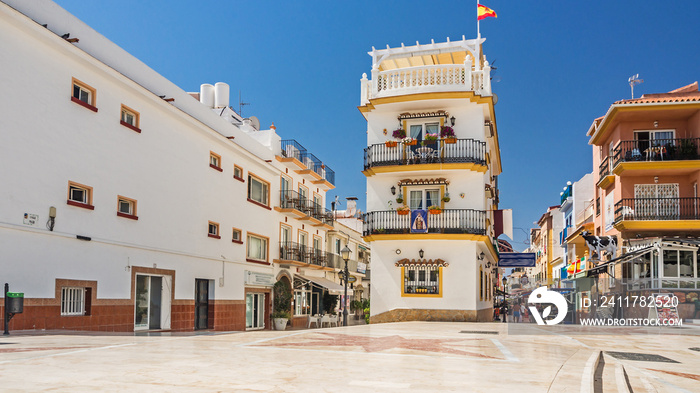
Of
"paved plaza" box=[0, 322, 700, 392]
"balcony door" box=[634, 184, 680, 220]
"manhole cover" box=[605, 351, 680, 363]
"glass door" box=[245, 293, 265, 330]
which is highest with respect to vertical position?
"balcony door" box=[634, 184, 680, 220]

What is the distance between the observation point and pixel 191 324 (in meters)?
25.2

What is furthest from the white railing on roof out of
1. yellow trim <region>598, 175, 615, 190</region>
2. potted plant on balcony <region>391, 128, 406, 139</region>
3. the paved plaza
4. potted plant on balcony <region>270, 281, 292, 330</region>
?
the paved plaza

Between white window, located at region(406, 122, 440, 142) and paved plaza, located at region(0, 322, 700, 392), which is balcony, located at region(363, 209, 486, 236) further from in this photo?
paved plaza, located at region(0, 322, 700, 392)

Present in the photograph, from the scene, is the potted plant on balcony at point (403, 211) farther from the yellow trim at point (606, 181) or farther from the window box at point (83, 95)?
the window box at point (83, 95)

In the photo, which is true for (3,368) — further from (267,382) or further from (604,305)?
(604,305)

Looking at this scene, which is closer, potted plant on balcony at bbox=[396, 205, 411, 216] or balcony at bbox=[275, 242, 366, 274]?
potted plant on balcony at bbox=[396, 205, 411, 216]

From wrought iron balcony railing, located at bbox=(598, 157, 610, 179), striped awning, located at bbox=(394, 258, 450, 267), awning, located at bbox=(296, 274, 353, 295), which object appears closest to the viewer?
striped awning, located at bbox=(394, 258, 450, 267)

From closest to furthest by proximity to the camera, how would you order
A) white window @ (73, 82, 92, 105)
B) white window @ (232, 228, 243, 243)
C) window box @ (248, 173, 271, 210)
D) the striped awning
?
1. white window @ (73, 82, 92, 105)
2. the striped awning
3. white window @ (232, 228, 243, 243)
4. window box @ (248, 173, 271, 210)

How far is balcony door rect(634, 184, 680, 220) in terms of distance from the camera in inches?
1113

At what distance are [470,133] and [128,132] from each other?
47.1 feet

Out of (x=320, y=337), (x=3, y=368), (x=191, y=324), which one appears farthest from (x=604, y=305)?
(x=3, y=368)

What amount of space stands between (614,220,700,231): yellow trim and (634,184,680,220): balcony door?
0.40 meters

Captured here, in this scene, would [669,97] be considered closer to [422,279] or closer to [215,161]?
[422,279]

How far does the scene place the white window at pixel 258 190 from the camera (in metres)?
32.3
